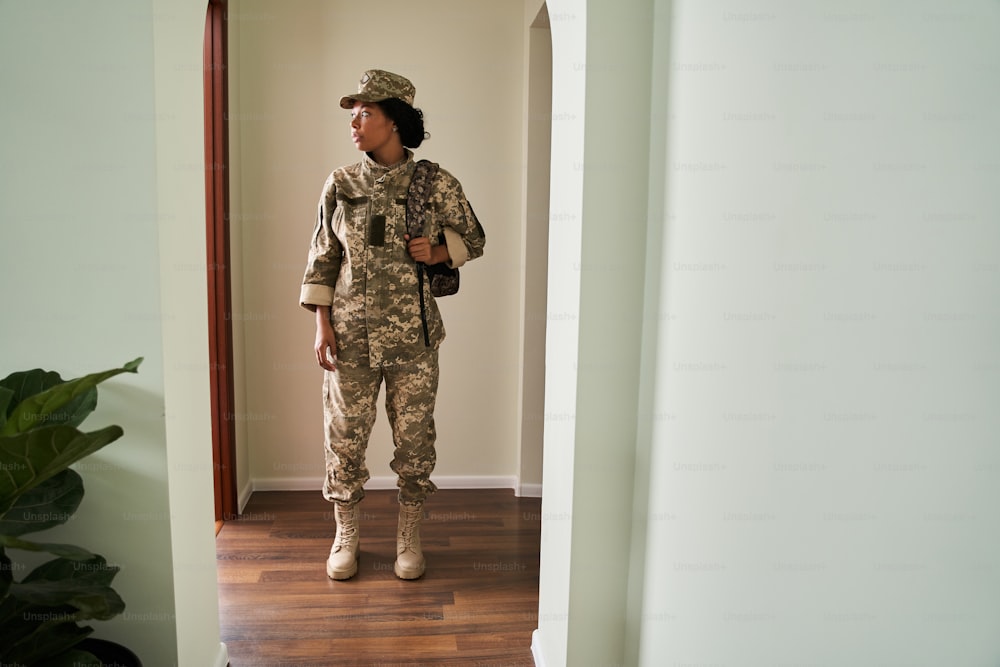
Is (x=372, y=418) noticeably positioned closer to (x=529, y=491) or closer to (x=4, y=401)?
(x=529, y=491)

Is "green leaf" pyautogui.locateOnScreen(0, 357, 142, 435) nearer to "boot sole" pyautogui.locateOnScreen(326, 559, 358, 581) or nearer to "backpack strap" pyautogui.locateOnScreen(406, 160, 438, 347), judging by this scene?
"backpack strap" pyautogui.locateOnScreen(406, 160, 438, 347)

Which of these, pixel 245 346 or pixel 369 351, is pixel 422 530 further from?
pixel 245 346

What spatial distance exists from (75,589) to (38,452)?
0.27 meters

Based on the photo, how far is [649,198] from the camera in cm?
167

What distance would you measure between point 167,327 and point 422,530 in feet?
5.99

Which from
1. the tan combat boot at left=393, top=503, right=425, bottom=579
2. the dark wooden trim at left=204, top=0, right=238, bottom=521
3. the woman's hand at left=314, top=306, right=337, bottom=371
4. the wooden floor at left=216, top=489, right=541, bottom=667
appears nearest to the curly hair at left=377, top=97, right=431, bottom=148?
the woman's hand at left=314, top=306, right=337, bottom=371

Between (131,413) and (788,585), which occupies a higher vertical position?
(131,413)

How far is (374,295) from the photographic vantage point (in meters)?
2.48

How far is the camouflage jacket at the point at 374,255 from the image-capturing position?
2.47 meters

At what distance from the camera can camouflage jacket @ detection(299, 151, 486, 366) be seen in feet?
8.11

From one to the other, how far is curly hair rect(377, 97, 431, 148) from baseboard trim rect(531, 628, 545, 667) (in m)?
1.65

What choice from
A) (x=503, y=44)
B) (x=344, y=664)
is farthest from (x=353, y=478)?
(x=503, y=44)

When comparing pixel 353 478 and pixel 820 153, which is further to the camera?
pixel 353 478

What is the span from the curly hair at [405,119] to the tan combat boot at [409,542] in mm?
1322
